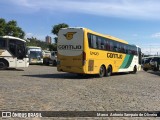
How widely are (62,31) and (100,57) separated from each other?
10.6 ft

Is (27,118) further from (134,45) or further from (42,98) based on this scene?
(134,45)

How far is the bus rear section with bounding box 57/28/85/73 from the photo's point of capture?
22.9 meters

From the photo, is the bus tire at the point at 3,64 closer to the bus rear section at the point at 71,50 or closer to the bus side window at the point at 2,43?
the bus side window at the point at 2,43

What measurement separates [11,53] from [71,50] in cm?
855

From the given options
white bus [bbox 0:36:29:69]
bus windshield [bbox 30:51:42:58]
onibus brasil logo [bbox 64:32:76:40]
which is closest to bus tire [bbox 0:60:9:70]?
white bus [bbox 0:36:29:69]

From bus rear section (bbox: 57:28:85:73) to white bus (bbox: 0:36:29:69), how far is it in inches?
296

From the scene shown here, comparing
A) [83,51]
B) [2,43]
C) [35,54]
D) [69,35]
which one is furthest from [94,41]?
[35,54]

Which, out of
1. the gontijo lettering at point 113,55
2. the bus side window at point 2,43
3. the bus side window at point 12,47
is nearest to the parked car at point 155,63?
the gontijo lettering at point 113,55

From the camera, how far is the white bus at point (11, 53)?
29969 millimetres

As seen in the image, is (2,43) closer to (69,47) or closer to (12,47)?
(12,47)

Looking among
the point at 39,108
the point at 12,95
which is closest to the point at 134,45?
the point at 12,95

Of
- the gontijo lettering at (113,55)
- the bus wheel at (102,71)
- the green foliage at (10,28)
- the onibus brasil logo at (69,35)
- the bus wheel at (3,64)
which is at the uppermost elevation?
the green foliage at (10,28)

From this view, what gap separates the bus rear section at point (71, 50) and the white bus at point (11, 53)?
7.51 meters

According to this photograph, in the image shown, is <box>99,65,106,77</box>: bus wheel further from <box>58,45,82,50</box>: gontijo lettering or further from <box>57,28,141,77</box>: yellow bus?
<box>58,45,82,50</box>: gontijo lettering
